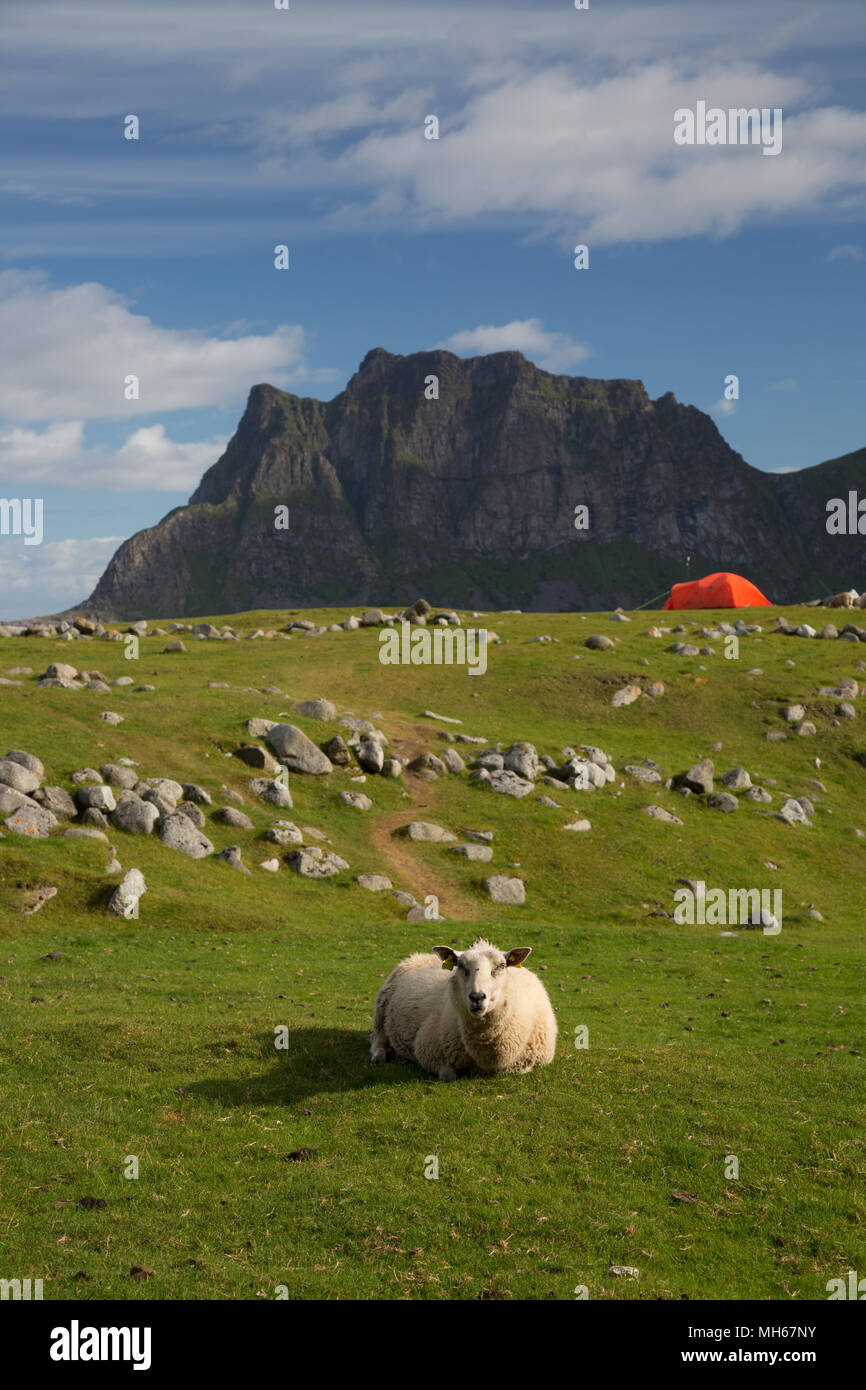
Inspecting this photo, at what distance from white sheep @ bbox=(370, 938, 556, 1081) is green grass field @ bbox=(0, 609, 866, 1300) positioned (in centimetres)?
45

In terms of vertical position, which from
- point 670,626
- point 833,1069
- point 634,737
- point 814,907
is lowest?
point 814,907

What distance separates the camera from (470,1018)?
1562 centimetres

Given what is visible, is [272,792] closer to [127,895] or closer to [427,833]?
[427,833]

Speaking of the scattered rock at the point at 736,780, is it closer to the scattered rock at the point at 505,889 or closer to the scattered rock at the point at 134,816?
the scattered rock at the point at 505,889

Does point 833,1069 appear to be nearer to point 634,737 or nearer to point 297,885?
point 297,885

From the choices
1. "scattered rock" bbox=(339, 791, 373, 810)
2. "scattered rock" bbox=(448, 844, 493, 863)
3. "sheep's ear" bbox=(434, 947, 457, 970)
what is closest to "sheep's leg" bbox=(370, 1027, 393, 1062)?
"sheep's ear" bbox=(434, 947, 457, 970)

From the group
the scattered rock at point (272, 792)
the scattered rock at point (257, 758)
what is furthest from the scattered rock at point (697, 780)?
the scattered rock at point (257, 758)

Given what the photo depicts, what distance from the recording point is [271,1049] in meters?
17.5

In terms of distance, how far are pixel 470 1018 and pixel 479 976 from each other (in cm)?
94

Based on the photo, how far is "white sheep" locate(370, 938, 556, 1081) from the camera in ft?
50.7

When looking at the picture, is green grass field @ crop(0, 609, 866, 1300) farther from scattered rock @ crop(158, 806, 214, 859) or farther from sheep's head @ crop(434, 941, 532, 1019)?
sheep's head @ crop(434, 941, 532, 1019)

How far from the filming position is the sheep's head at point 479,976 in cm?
1474
